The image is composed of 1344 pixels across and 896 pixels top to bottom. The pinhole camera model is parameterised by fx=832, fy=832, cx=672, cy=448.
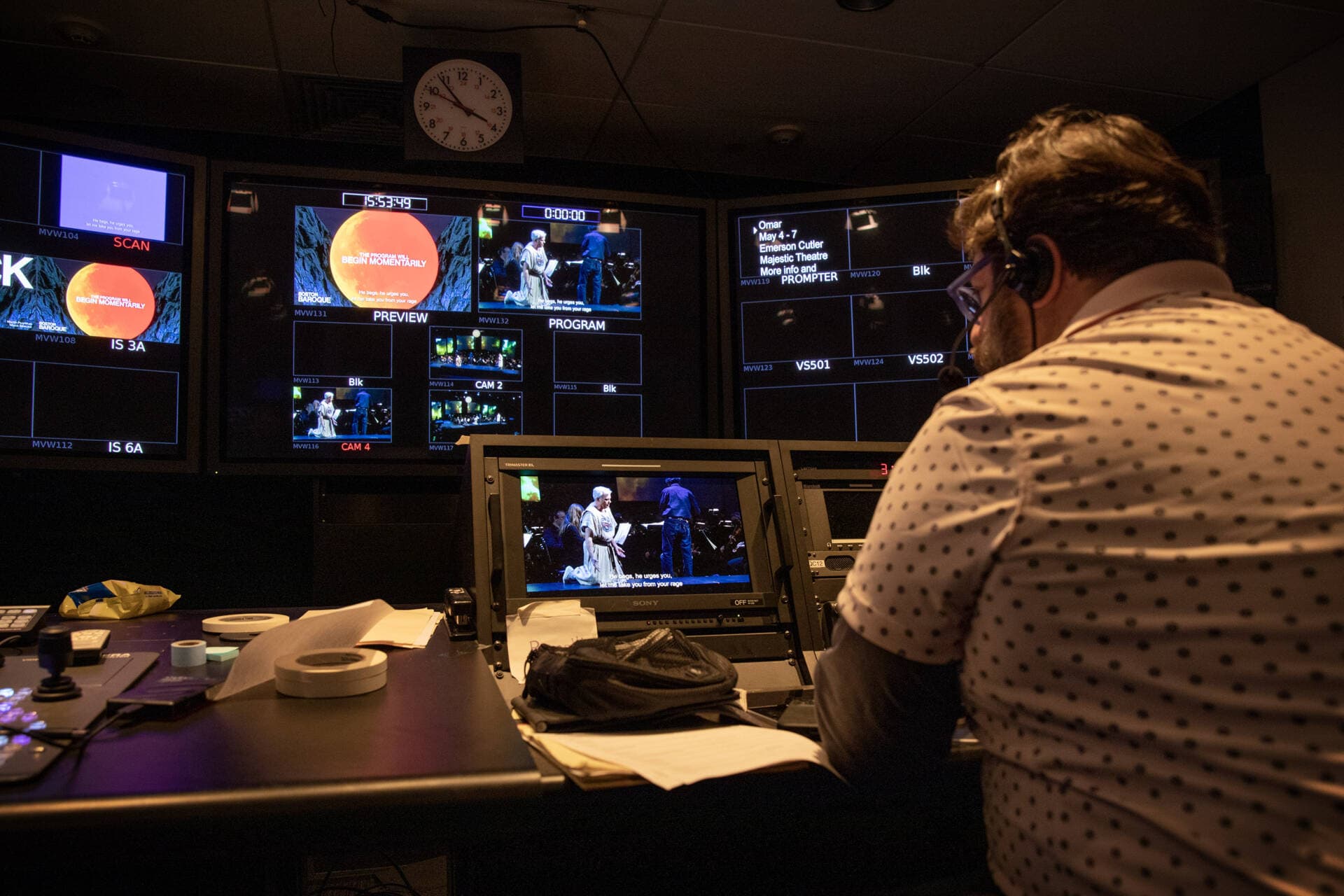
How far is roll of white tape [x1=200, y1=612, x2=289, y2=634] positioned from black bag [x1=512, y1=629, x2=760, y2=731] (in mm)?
616

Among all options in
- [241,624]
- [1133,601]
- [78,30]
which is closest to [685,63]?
[78,30]

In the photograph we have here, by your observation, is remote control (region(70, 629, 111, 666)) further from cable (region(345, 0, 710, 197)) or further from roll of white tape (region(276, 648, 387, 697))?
cable (region(345, 0, 710, 197))

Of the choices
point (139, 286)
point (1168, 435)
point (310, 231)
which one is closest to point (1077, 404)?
point (1168, 435)

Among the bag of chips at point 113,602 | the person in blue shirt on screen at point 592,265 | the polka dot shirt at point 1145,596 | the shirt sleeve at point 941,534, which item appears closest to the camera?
the polka dot shirt at point 1145,596

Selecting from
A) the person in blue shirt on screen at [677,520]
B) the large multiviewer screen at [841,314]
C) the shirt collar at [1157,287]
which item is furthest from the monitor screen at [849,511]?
the large multiviewer screen at [841,314]

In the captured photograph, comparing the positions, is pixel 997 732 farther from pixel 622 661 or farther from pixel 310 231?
pixel 310 231

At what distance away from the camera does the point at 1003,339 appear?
3.34 ft

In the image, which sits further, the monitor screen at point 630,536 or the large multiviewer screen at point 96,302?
the large multiviewer screen at point 96,302

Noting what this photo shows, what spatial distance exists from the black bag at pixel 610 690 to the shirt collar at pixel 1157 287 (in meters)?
0.56

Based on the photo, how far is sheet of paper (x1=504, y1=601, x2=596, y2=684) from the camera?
124cm

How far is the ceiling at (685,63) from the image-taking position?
8.05ft

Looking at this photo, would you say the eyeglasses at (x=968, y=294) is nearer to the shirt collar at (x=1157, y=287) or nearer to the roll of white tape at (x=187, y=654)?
the shirt collar at (x=1157, y=287)

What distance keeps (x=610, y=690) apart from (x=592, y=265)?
1.81 meters

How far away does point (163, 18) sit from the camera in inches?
95.4
